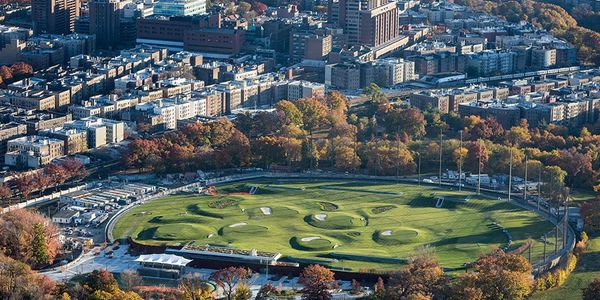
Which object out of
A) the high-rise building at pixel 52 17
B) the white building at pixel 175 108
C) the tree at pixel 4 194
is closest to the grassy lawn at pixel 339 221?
the tree at pixel 4 194

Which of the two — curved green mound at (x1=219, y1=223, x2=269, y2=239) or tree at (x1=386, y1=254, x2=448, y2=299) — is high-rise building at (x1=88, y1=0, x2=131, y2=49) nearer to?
curved green mound at (x1=219, y1=223, x2=269, y2=239)

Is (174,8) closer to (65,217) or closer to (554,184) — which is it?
(65,217)

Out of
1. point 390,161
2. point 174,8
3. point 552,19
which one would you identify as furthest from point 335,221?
point 552,19

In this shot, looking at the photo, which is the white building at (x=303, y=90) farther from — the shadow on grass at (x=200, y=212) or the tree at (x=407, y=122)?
the shadow on grass at (x=200, y=212)

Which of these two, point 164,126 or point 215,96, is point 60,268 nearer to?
point 164,126

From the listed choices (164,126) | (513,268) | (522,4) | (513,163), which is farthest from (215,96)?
(522,4)

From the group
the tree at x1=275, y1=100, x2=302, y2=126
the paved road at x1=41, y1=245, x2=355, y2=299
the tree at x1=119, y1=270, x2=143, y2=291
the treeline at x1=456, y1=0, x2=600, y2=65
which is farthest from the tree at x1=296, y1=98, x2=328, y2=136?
the treeline at x1=456, y1=0, x2=600, y2=65
